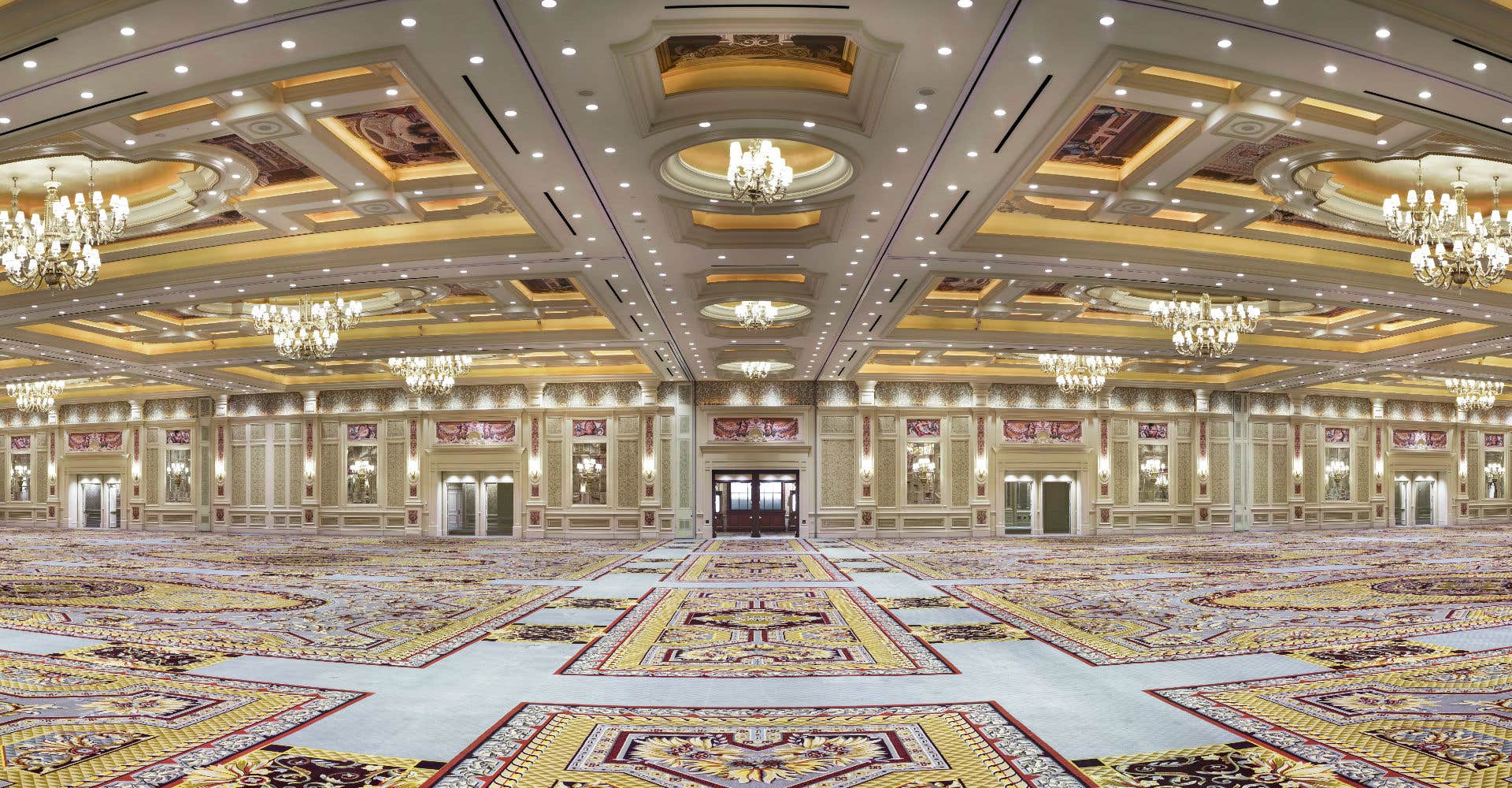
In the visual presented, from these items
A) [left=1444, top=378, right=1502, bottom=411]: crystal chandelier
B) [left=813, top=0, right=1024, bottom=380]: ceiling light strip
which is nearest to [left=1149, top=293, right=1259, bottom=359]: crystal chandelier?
[left=813, top=0, right=1024, bottom=380]: ceiling light strip

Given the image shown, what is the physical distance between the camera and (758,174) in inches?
286

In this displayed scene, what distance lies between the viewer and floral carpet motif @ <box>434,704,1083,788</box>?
3789 mm

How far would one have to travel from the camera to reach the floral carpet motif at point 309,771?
3.69 m

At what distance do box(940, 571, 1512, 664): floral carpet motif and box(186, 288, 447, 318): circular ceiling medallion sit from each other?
8.45m

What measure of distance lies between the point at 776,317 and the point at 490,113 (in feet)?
28.9

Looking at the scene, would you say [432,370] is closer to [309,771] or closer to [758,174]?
[758,174]

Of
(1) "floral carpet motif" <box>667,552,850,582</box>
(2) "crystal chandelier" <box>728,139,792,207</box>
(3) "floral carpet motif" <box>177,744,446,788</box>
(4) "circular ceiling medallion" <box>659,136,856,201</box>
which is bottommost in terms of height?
(1) "floral carpet motif" <box>667,552,850,582</box>

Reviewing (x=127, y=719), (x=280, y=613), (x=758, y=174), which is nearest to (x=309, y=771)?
(x=127, y=719)

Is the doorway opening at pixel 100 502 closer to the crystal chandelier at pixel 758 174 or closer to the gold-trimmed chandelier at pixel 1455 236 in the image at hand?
the crystal chandelier at pixel 758 174

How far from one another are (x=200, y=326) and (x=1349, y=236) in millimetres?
17180

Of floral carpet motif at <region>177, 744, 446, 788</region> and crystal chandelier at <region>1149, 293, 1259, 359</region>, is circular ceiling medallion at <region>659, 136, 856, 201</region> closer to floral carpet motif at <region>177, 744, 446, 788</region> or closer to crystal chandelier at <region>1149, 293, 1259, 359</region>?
floral carpet motif at <region>177, 744, 446, 788</region>

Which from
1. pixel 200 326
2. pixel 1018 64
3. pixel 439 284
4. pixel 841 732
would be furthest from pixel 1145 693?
pixel 200 326

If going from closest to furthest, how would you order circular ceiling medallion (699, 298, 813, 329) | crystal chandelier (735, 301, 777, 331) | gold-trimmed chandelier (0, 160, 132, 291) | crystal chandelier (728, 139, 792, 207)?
crystal chandelier (728, 139, 792, 207)
gold-trimmed chandelier (0, 160, 132, 291)
crystal chandelier (735, 301, 777, 331)
circular ceiling medallion (699, 298, 813, 329)

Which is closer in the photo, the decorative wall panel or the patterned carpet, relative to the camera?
the patterned carpet
